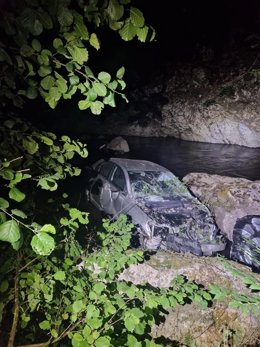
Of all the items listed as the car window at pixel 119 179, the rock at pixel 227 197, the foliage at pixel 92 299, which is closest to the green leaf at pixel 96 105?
the foliage at pixel 92 299

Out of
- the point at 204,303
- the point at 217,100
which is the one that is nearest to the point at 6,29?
the point at 204,303

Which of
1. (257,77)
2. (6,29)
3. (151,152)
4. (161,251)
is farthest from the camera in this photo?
(257,77)

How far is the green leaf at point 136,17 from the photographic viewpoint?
1600 millimetres

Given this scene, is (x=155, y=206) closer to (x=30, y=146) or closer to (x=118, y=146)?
(x=30, y=146)

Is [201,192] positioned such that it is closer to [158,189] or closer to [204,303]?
[158,189]

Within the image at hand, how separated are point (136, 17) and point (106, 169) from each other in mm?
6955

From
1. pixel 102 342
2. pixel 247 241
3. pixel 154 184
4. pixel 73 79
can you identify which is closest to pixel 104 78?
pixel 73 79

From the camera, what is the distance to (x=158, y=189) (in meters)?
7.69

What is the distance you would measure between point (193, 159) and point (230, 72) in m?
12.0

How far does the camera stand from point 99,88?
1.71 metres

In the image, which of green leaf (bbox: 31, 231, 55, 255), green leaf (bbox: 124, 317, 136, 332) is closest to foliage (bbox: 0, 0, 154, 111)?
green leaf (bbox: 31, 231, 55, 255)

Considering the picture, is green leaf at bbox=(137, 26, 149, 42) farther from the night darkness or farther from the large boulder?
the night darkness

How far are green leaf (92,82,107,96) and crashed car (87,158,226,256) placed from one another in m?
5.04

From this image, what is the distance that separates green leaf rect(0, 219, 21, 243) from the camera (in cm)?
131
